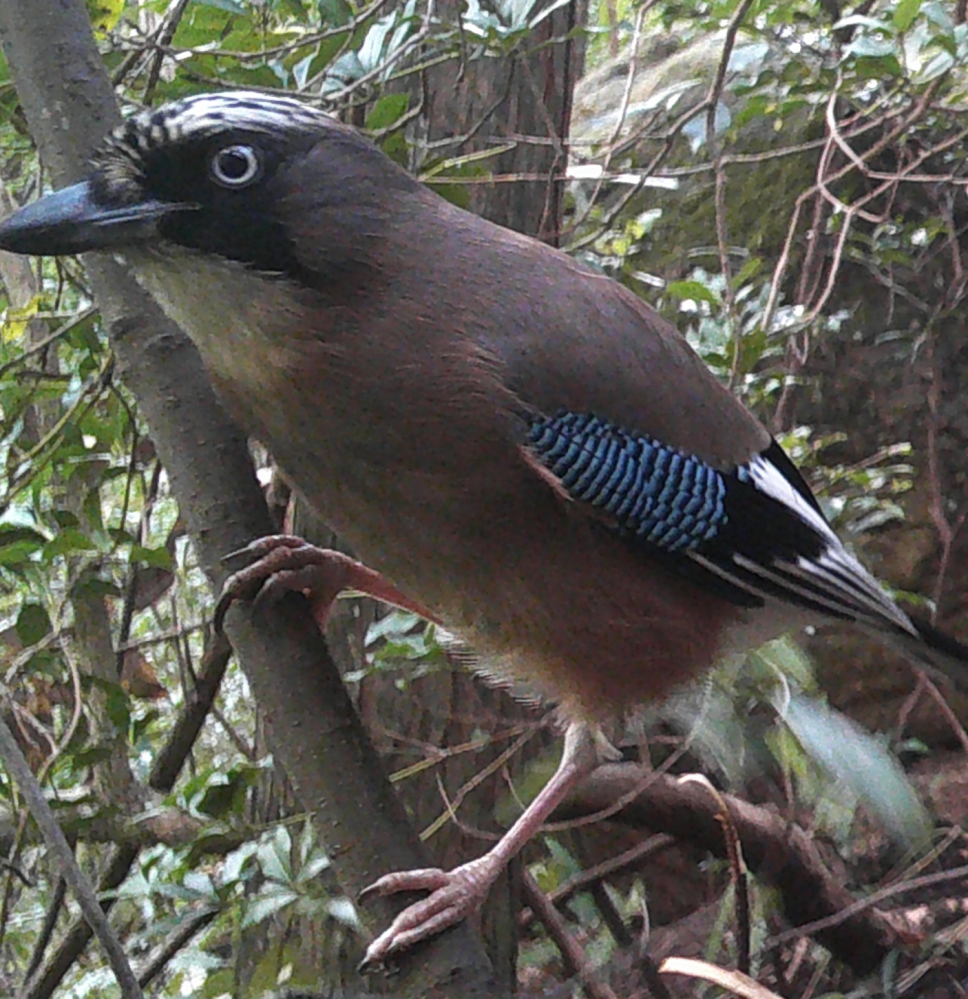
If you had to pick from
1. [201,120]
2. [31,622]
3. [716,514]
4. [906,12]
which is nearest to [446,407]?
[201,120]

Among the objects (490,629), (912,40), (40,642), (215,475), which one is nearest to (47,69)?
(215,475)

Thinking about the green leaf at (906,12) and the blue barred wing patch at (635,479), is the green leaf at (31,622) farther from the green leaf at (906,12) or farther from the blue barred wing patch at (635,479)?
the green leaf at (906,12)

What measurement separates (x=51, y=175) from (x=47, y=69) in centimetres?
12

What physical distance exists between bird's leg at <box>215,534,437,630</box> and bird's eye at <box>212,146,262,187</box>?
0.39m

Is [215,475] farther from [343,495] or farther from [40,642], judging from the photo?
[40,642]

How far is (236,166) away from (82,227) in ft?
0.54

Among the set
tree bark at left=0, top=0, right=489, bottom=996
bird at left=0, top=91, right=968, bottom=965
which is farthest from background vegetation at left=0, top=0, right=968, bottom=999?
bird at left=0, top=91, right=968, bottom=965

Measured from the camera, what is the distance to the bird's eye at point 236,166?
4.05 feet

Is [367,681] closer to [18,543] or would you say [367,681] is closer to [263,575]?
[18,543]

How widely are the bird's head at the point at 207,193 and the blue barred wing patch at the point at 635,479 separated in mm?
335

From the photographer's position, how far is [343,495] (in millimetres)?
1390

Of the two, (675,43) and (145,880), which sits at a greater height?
(675,43)

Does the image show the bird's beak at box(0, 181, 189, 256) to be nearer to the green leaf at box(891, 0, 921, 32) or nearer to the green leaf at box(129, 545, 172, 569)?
the green leaf at box(129, 545, 172, 569)

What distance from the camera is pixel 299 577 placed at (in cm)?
145
